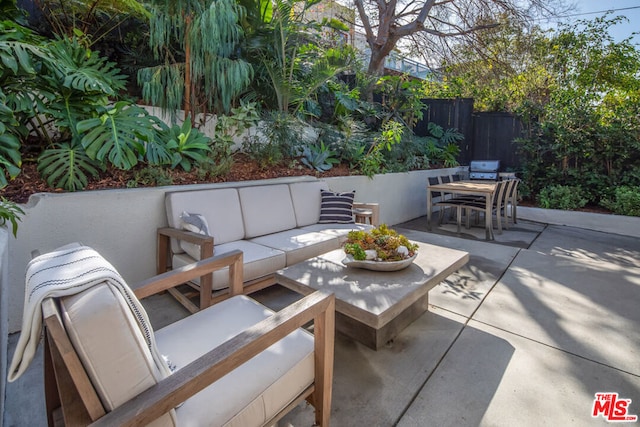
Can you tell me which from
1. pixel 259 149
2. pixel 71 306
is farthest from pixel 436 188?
pixel 71 306

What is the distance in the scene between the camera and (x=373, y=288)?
194 cm

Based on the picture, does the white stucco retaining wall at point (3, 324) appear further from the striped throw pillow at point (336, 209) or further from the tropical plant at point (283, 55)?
the tropical plant at point (283, 55)

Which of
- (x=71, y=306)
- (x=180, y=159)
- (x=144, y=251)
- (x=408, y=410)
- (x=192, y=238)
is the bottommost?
(x=408, y=410)

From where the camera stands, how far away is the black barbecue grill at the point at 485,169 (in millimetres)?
6711

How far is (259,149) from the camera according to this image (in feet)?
13.1

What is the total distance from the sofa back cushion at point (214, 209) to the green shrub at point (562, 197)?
5739 millimetres

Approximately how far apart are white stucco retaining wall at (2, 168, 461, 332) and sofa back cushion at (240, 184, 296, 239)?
1.07ft

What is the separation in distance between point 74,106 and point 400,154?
4929mm

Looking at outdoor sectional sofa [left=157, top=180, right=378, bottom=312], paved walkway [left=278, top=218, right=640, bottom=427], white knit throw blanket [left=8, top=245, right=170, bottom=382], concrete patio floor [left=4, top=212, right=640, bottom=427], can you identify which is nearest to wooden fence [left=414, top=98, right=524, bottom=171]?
concrete patio floor [left=4, top=212, right=640, bottom=427]

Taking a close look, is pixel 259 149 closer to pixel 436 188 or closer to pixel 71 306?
pixel 436 188

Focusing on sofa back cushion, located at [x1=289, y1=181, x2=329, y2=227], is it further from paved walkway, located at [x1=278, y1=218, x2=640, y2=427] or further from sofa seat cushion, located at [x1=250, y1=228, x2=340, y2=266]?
paved walkway, located at [x1=278, y1=218, x2=640, y2=427]

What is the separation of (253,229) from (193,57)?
6.79ft

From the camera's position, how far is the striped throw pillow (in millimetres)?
3709

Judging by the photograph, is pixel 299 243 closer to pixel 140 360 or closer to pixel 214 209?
pixel 214 209
